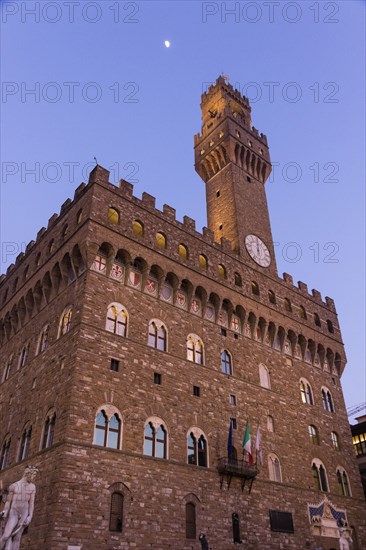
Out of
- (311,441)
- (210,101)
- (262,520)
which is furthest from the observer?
(210,101)

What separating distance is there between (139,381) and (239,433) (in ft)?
22.8

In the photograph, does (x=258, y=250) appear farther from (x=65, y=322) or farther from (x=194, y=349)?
(x=65, y=322)

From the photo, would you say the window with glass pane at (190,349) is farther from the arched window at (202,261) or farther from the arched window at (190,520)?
the arched window at (190,520)

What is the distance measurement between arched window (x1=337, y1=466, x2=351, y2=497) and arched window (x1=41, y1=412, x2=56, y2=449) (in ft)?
62.0

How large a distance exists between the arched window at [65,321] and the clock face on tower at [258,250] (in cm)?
1442

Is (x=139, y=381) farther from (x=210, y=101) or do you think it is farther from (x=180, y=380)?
(x=210, y=101)

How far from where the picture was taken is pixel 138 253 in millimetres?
25688

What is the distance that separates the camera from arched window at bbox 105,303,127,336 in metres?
23.5

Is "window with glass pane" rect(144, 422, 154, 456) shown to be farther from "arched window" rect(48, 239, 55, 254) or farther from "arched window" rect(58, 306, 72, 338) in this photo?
"arched window" rect(48, 239, 55, 254)

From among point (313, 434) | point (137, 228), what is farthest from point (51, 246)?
point (313, 434)

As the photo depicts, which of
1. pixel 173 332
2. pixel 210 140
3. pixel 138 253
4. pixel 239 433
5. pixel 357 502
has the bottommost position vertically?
pixel 357 502

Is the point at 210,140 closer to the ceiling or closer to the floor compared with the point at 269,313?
closer to the ceiling

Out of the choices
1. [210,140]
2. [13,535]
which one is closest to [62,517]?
[13,535]

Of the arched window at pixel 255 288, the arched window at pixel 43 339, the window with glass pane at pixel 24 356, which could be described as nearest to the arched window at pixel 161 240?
the arched window at pixel 43 339
